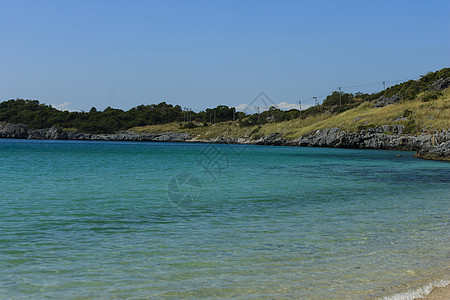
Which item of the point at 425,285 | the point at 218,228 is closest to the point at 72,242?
the point at 218,228

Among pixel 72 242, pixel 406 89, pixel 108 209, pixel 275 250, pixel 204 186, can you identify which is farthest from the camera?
pixel 406 89

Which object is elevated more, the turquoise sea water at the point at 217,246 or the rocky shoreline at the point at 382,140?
the rocky shoreline at the point at 382,140

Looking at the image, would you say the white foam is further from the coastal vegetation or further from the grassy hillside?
the coastal vegetation

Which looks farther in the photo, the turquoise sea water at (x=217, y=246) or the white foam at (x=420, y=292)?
the turquoise sea water at (x=217, y=246)

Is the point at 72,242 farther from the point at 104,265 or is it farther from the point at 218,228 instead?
the point at 218,228

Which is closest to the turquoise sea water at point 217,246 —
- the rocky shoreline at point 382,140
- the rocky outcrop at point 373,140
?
the rocky shoreline at point 382,140

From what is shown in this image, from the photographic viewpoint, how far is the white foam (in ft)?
21.2

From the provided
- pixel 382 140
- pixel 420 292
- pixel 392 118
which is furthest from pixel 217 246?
pixel 392 118

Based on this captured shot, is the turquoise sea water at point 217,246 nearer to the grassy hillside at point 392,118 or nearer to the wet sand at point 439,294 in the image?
the wet sand at point 439,294

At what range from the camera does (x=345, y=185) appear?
26.3 metres

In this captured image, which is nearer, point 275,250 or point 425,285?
point 425,285

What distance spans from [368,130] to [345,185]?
81041mm

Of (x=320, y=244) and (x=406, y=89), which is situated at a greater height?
(x=406, y=89)

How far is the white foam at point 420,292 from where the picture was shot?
21.2ft
